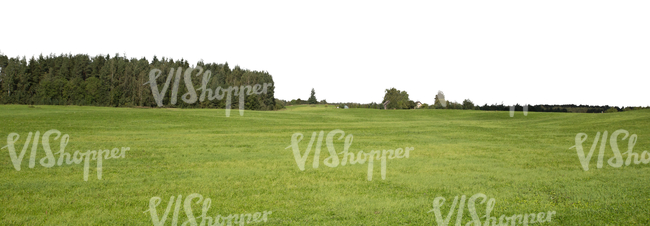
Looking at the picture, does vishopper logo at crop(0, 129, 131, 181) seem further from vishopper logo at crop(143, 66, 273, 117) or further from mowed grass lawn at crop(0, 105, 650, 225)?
vishopper logo at crop(143, 66, 273, 117)

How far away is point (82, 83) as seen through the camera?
330 ft

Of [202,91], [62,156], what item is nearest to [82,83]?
[202,91]

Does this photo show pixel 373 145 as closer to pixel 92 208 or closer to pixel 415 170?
pixel 415 170

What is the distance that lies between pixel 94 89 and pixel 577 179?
11269 cm

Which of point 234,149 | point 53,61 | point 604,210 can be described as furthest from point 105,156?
point 53,61

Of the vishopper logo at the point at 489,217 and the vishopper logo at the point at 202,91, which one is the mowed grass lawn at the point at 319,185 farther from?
the vishopper logo at the point at 202,91

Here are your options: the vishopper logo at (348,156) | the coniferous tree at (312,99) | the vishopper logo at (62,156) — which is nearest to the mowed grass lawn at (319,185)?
the vishopper logo at (62,156)

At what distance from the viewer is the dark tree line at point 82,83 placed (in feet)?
321

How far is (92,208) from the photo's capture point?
32.8ft

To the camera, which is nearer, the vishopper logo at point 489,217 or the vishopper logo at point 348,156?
the vishopper logo at point 489,217

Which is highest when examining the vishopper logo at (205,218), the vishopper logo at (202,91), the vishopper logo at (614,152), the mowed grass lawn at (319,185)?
the vishopper logo at (202,91)

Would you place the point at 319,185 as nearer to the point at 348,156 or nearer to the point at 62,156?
the point at 348,156

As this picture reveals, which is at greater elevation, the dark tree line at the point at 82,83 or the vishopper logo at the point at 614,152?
the dark tree line at the point at 82,83

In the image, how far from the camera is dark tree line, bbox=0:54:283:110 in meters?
97.8
